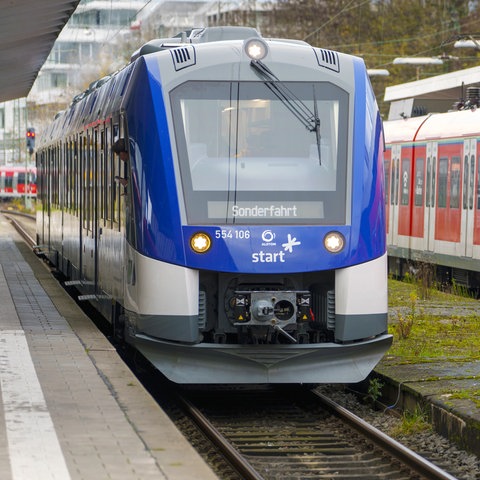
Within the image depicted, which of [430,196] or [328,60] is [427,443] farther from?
[430,196]

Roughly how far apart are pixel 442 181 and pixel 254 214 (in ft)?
42.9

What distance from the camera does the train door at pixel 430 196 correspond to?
2427cm

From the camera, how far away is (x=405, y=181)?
86.3ft

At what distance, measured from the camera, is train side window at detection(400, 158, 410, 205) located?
2606 centimetres

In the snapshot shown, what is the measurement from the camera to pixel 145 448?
8.34 m

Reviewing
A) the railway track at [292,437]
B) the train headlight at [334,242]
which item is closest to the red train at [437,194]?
the railway track at [292,437]

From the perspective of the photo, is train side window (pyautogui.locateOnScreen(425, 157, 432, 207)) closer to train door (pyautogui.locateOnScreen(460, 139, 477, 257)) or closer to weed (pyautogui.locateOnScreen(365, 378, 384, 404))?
train door (pyautogui.locateOnScreen(460, 139, 477, 257))

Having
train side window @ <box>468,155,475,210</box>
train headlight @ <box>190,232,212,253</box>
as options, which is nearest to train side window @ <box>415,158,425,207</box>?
train side window @ <box>468,155,475,210</box>

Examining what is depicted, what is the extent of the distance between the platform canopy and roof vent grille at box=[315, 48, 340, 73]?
6921mm

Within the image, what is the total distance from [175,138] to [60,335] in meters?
3.36

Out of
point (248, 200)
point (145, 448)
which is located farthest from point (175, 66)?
point (145, 448)

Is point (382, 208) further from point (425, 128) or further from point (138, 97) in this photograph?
point (425, 128)

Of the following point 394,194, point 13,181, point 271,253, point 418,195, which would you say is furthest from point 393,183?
point 13,181

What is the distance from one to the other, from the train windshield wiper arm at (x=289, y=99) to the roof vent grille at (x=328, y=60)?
0.32m
